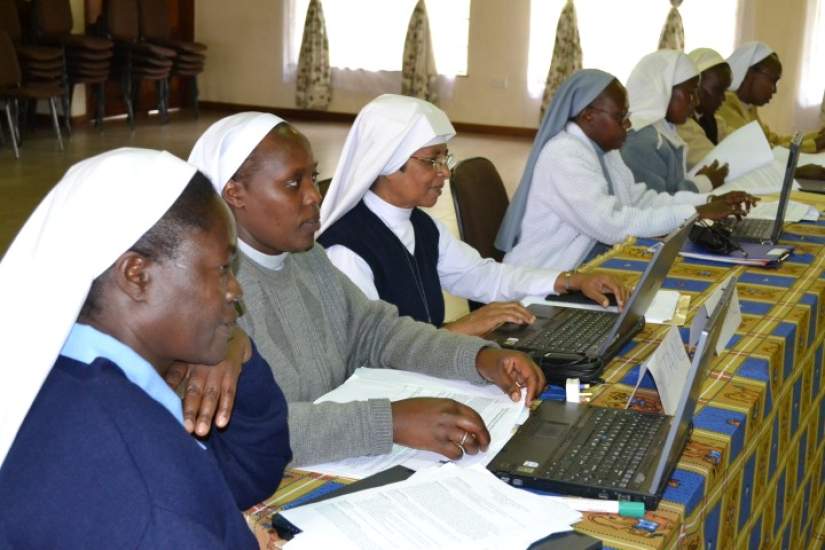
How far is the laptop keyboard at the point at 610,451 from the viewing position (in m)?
1.52

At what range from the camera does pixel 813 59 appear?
10.3 metres

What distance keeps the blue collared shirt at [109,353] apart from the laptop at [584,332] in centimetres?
100

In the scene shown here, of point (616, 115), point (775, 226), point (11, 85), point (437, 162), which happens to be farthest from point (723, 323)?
point (11, 85)

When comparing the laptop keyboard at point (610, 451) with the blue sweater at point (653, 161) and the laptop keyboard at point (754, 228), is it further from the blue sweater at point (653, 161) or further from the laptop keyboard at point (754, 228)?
the blue sweater at point (653, 161)

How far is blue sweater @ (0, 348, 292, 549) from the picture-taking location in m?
1.02

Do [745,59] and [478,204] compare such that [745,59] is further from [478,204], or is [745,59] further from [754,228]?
[478,204]

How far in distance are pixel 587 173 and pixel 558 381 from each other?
1660 millimetres

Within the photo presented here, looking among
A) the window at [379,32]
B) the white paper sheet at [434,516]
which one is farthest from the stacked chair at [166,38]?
the white paper sheet at [434,516]

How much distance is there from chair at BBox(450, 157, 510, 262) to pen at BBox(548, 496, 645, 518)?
2.00m

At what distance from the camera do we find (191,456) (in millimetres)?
1131

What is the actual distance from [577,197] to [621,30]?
7816 millimetres

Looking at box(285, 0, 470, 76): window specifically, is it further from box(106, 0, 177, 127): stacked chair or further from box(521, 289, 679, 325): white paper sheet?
box(521, 289, 679, 325): white paper sheet

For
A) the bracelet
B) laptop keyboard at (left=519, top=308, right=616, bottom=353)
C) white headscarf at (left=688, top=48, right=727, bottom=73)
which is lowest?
laptop keyboard at (left=519, top=308, right=616, bottom=353)

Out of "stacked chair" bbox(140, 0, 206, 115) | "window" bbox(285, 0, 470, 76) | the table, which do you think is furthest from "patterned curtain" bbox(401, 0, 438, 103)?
the table
